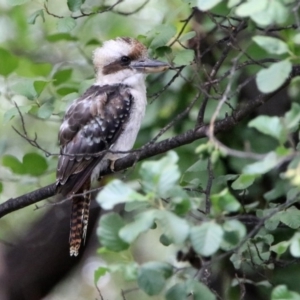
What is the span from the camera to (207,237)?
6.20ft

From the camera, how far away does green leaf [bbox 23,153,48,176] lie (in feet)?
12.8

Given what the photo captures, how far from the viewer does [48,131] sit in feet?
18.6

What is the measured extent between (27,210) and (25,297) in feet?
3.83

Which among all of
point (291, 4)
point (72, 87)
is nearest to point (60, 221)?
point (72, 87)

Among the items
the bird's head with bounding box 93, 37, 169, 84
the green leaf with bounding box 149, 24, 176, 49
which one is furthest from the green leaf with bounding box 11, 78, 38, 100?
the bird's head with bounding box 93, 37, 169, 84

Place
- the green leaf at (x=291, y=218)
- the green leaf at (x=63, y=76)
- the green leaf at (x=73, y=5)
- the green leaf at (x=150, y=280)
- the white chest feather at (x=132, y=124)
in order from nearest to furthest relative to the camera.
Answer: the green leaf at (x=150, y=280) < the green leaf at (x=291, y=218) < the green leaf at (x=73, y=5) < the white chest feather at (x=132, y=124) < the green leaf at (x=63, y=76)

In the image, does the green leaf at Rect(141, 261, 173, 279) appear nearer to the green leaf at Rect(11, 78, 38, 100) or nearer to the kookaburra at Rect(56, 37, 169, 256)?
the green leaf at Rect(11, 78, 38, 100)

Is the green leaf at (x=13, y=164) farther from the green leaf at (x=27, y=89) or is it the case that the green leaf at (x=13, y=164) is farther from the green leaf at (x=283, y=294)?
the green leaf at (x=283, y=294)

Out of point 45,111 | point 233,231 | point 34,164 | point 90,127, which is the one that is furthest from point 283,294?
point 34,164

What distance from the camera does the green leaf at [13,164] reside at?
3.92 meters

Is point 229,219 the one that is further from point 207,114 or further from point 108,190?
point 207,114

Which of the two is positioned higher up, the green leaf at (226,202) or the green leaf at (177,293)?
the green leaf at (226,202)

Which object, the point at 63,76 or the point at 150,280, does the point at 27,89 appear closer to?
the point at 63,76

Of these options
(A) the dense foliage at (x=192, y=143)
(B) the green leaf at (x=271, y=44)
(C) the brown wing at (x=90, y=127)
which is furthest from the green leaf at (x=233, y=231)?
(C) the brown wing at (x=90, y=127)
